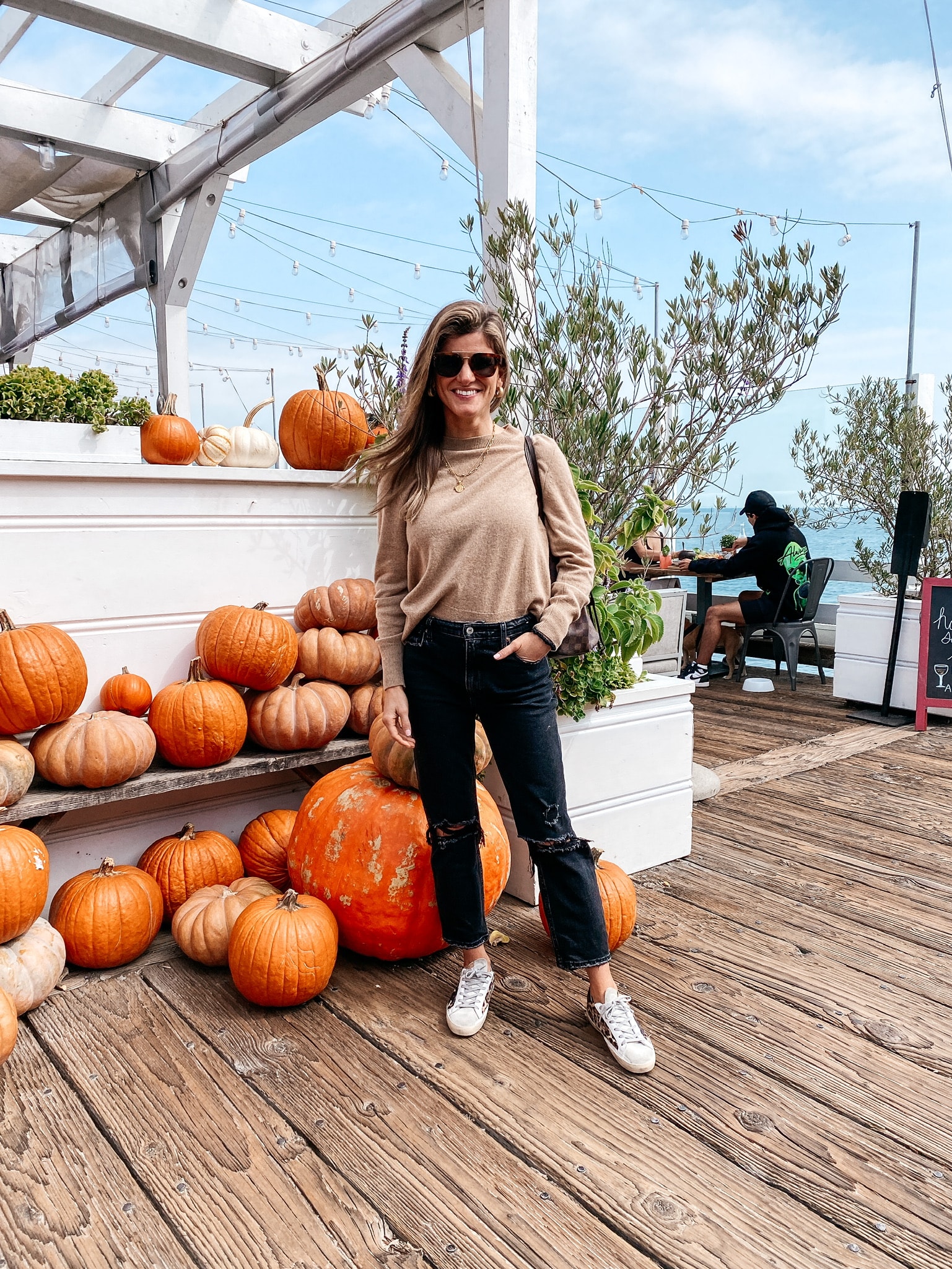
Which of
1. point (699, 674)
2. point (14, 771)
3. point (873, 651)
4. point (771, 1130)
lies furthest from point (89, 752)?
point (699, 674)

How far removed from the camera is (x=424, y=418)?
6.29 ft

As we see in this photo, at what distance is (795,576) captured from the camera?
6.13m

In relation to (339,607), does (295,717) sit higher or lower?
lower

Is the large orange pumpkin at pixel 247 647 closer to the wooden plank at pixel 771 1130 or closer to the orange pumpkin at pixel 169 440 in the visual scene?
the orange pumpkin at pixel 169 440

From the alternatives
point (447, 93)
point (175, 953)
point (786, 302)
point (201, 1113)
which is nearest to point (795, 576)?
point (786, 302)

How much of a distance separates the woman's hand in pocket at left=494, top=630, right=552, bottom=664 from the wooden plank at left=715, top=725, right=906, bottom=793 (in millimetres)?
2350

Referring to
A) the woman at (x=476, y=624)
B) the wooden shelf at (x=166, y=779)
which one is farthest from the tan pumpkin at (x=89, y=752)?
the woman at (x=476, y=624)

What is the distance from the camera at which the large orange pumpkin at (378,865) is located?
7.14 ft

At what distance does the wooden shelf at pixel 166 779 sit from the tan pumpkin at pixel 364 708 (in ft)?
0.15

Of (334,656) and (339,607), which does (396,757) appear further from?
(339,607)

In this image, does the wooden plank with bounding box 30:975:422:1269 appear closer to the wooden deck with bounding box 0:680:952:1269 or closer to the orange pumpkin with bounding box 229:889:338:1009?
the wooden deck with bounding box 0:680:952:1269

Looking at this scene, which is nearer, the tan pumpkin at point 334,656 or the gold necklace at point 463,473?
the gold necklace at point 463,473

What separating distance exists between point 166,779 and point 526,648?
116 cm

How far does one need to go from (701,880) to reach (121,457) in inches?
150
